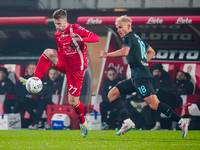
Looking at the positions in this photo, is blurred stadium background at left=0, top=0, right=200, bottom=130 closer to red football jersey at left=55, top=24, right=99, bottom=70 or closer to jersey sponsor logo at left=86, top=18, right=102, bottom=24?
jersey sponsor logo at left=86, top=18, right=102, bottom=24

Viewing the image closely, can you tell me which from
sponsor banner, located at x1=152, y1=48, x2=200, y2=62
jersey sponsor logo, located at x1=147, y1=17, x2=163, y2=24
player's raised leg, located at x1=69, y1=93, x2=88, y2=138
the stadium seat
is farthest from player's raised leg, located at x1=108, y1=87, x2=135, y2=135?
the stadium seat

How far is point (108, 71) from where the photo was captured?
13109 mm

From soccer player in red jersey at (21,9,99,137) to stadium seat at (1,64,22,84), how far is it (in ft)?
18.9

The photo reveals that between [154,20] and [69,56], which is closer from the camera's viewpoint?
[69,56]

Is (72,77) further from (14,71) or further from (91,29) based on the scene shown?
(14,71)

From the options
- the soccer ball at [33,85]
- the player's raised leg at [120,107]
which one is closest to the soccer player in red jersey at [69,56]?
→ the soccer ball at [33,85]

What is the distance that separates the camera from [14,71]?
14.7 metres

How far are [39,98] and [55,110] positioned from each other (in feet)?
3.38

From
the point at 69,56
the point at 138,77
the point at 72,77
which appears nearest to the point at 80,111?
the point at 72,77

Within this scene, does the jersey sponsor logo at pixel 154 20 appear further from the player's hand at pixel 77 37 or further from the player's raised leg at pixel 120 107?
the player's hand at pixel 77 37

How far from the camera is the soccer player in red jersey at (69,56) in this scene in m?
8.70

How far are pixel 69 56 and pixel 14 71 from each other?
19.8ft

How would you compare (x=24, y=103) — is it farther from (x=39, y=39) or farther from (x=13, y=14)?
(x=13, y=14)

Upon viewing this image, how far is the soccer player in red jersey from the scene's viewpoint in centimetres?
870
